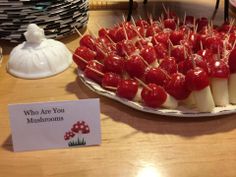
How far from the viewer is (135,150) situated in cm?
69

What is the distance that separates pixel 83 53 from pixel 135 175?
331 mm

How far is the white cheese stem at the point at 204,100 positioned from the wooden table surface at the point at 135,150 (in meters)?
0.04

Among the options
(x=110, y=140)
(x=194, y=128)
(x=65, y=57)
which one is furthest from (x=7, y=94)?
(x=194, y=128)

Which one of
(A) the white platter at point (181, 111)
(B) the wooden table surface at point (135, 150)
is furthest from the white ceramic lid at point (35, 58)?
(A) the white platter at point (181, 111)

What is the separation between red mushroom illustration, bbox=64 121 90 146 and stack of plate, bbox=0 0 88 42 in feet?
1.33

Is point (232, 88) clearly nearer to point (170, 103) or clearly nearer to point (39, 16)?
point (170, 103)

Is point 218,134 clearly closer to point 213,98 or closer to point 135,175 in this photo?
point 213,98

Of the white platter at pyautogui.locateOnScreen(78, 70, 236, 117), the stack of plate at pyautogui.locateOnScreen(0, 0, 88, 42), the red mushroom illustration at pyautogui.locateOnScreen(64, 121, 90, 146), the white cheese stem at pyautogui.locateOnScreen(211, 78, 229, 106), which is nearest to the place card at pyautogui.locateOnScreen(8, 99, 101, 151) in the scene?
the red mushroom illustration at pyautogui.locateOnScreen(64, 121, 90, 146)

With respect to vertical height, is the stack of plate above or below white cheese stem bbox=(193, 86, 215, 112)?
above

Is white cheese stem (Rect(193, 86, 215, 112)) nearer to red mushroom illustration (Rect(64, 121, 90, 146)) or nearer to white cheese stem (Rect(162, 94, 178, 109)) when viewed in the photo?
white cheese stem (Rect(162, 94, 178, 109))

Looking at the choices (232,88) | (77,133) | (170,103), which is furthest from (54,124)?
(232,88)

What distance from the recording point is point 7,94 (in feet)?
2.80

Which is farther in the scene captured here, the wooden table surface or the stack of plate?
the stack of plate

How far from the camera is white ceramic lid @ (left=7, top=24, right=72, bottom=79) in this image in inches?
35.0
